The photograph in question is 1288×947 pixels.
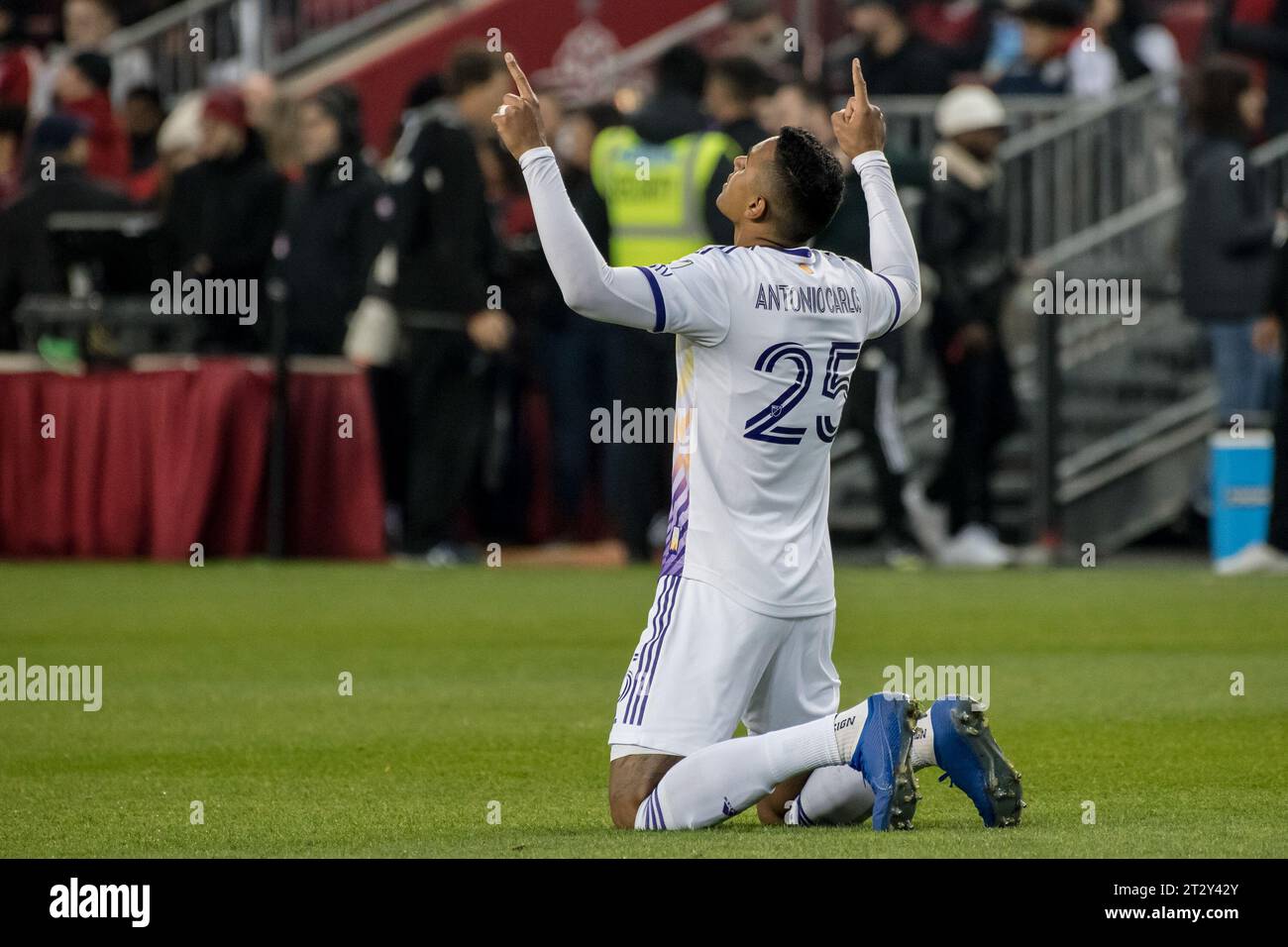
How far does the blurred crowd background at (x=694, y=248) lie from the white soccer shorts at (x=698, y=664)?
9.60m

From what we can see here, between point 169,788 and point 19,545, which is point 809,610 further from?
point 19,545

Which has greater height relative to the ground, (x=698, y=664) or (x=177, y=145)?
(x=177, y=145)

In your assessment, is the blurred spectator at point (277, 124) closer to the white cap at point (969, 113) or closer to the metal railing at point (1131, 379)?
the white cap at point (969, 113)

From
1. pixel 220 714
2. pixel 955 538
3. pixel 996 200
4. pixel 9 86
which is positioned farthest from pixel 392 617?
pixel 9 86

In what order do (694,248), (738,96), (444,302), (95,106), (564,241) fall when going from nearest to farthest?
(564,241), (738,96), (694,248), (444,302), (95,106)

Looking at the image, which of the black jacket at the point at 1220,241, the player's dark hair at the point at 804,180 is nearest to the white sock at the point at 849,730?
the player's dark hair at the point at 804,180

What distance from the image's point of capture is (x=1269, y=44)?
64.6 ft

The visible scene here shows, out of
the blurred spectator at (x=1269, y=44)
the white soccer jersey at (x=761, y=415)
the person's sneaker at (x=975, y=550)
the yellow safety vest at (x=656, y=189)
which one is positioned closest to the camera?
the white soccer jersey at (x=761, y=415)

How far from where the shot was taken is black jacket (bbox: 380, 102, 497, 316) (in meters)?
17.5

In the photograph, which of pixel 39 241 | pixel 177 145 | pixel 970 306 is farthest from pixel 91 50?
pixel 970 306

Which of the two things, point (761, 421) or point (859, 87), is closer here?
point (761, 421)

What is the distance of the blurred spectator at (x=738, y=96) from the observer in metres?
17.2

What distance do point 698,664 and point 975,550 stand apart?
36.8ft

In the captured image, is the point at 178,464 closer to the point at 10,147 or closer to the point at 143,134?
the point at 10,147
